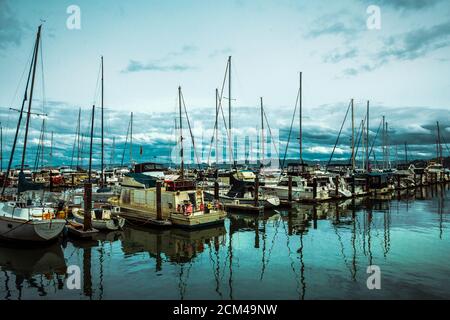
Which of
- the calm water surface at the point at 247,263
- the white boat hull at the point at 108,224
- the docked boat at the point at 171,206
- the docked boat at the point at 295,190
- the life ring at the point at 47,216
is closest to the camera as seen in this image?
the calm water surface at the point at 247,263

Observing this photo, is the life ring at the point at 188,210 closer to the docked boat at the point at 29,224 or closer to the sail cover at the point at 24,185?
the docked boat at the point at 29,224

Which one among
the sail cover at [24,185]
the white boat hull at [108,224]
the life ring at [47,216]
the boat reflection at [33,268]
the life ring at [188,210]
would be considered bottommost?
the boat reflection at [33,268]

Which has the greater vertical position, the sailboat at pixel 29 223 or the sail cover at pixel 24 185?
the sail cover at pixel 24 185

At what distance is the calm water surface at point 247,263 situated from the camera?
1338 cm

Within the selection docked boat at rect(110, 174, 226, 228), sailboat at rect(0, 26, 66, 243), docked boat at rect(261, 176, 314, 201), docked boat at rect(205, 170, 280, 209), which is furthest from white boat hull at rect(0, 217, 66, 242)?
docked boat at rect(261, 176, 314, 201)

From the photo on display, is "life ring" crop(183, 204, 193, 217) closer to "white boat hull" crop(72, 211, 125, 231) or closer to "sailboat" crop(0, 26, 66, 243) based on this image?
"white boat hull" crop(72, 211, 125, 231)

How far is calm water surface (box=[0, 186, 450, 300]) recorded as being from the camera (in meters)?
13.4

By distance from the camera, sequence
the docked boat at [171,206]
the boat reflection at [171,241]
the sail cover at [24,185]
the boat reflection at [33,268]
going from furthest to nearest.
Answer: the docked boat at [171,206] < the sail cover at [24,185] < the boat reflection at [171,241] < the boat reflection at [33,268]

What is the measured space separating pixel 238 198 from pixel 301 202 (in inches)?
364

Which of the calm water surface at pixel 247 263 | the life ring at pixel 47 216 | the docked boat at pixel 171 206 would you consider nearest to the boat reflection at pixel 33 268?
the calm water surface at pixel 247 263

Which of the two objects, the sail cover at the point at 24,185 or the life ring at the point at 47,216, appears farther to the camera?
the sail cover at the point at 24,185

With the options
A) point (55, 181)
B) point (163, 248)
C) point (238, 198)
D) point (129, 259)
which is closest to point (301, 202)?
point (238, 198)

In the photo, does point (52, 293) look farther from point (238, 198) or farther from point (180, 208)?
point (238, 198)

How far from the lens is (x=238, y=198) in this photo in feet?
118
